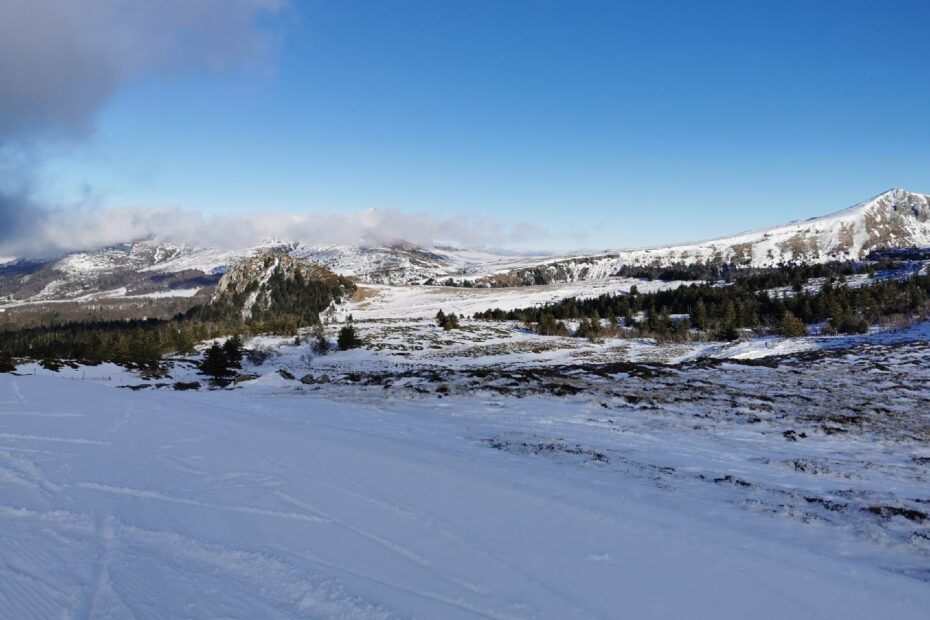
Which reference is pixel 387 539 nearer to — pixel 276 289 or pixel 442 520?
pixel 442 520

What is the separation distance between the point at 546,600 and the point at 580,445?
927 cm

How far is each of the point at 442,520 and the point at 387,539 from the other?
1.05 metres

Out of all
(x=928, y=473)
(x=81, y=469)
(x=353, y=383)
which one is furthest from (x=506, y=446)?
(x=353, y=383)

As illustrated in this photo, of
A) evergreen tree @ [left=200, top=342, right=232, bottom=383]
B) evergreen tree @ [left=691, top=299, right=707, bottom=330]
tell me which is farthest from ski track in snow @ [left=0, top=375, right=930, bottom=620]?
evergreen tree @ [left=691, top=299, right=707, bottom=330]

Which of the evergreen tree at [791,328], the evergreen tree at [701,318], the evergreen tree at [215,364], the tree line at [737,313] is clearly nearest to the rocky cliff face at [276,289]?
the tree line at [737,313]

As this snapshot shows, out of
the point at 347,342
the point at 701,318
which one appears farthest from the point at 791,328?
the point at 347,342

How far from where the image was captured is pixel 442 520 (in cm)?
754

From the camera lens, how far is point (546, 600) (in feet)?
17.8

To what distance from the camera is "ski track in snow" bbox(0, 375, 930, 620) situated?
5.30m

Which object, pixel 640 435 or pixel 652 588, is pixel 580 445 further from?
pixel 652 588

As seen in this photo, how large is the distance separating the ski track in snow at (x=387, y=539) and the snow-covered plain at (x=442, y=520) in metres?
0.03

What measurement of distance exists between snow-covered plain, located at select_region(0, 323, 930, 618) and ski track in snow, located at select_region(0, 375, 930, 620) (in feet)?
0.11

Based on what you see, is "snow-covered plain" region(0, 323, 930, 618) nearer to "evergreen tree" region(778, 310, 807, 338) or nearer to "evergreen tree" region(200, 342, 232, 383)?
"evergreen tree" region(200, 342, 232, 383)

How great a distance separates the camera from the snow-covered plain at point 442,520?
5.40 meters
